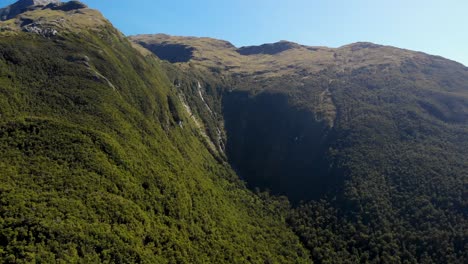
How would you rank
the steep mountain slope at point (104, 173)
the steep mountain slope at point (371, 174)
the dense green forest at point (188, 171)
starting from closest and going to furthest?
the steep mountain slope at point (104, 173)
the dense green forest at point (188, 171)
the steep mountain slope at point (371, 174)

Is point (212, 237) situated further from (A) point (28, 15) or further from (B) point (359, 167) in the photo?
(A) point (28, 15)

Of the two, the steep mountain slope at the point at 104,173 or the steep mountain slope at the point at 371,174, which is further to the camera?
the steep mountain slope at the point at 371,174

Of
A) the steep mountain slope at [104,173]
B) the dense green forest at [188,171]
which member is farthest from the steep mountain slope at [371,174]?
the steep mountain slope at [104,173]

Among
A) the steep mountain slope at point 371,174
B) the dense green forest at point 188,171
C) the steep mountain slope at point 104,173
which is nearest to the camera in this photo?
the steep mountain slope at point 104,173

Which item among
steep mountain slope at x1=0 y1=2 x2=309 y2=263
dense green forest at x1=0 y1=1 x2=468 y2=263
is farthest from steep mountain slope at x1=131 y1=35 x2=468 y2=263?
steep mountain slope at x1=0 y1=2 x2=309 y2=263

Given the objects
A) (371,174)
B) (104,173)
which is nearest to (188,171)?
(104,173)

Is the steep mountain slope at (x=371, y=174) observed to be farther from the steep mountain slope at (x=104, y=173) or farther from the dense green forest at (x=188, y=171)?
the steep mountain slope at (x=104, y=173)

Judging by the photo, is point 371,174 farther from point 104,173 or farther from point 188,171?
point 104,173

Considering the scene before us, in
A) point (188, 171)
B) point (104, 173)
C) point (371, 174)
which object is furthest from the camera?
point (371, 174)

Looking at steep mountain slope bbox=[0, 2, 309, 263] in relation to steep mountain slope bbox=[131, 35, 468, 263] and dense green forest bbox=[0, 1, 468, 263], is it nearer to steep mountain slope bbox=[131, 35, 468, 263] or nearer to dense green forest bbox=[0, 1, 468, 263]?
dense green forest bbox=[0, 1, 468, 263]
